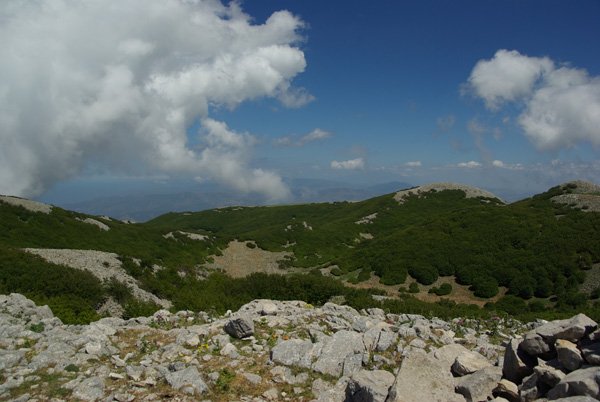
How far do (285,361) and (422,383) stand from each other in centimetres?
410

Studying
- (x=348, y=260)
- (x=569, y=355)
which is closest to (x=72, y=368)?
(x=569, y=355)

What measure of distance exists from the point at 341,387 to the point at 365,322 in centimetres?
513

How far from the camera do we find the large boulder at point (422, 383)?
5.82 m

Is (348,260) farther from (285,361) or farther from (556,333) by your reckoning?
(556,333)

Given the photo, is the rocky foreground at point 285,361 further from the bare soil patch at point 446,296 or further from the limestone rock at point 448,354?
the bare soil patch at point 446,296

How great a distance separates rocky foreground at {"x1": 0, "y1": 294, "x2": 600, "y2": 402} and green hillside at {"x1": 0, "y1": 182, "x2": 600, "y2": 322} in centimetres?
435

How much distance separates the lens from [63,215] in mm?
38125

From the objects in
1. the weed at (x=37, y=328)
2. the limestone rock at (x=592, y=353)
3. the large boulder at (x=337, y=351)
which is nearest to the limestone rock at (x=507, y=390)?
the limestone rock at (x=592, y=353)

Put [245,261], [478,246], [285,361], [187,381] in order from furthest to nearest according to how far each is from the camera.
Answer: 1. [245,261]
2. [478,246]
3. [285,361]
4. [187,381]

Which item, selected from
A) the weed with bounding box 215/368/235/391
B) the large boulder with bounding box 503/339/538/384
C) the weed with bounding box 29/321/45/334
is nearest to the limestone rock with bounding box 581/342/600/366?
the large boulder with bounding box 503/339/538/384

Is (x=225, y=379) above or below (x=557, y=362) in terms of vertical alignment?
below

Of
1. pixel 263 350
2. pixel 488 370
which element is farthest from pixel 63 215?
pixel 488 370

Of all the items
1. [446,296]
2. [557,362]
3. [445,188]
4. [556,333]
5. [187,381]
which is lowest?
[446,296]

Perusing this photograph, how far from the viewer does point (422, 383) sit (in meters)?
6.24
